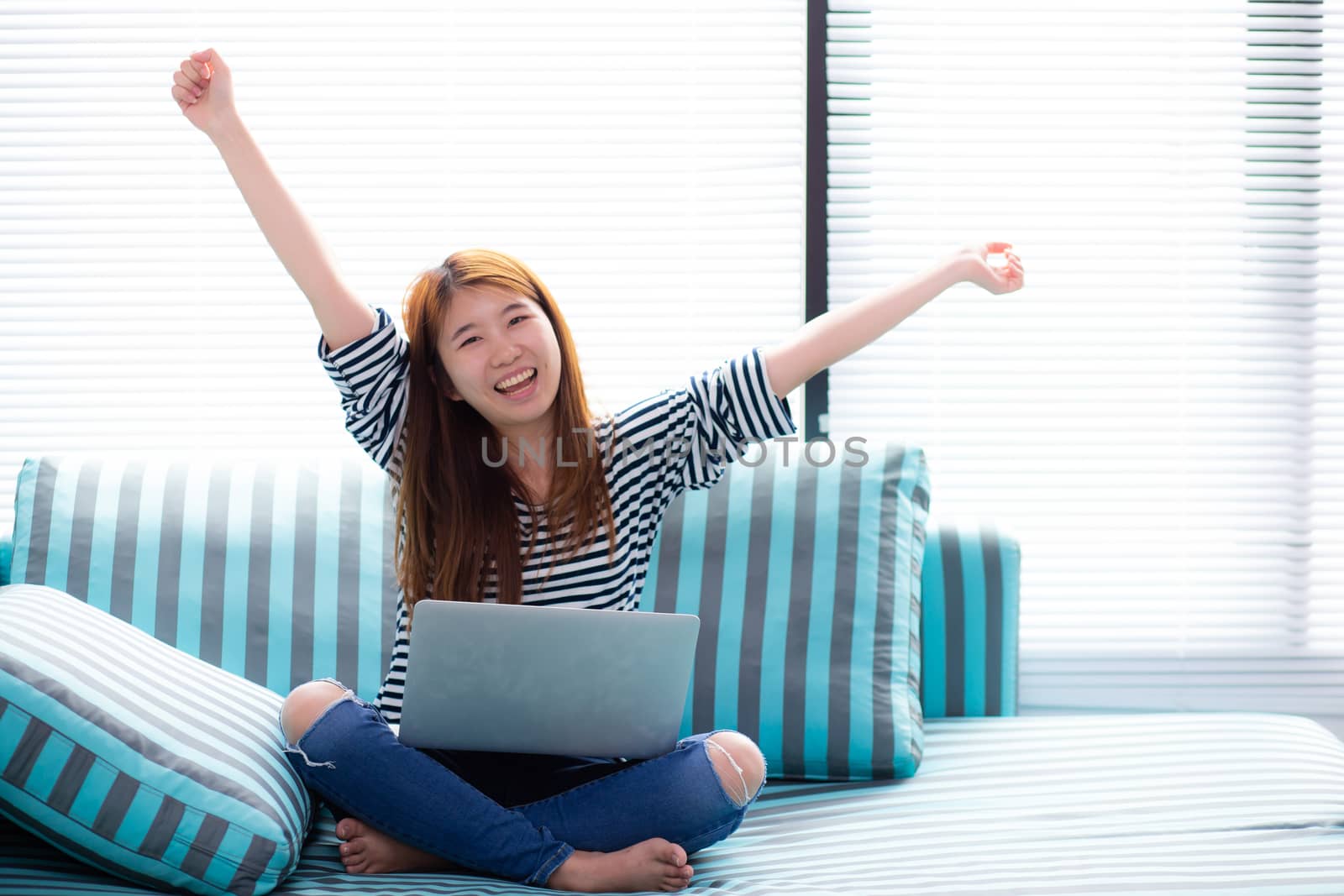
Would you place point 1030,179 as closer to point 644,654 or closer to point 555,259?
point 555,259

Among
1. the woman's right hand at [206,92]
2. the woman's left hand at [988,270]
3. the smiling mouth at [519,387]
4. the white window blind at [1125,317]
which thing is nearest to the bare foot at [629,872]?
the smiling mouth at [519,387]

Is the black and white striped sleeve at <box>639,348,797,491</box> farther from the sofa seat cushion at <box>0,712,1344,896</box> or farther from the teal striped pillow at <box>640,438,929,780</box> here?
the sofa seat cushion at <box>0,712,1344,896</box>

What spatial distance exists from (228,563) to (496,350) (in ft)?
1.79

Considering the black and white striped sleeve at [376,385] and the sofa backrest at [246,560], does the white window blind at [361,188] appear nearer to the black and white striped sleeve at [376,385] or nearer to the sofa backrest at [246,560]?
the sofa backrest at [246,560]

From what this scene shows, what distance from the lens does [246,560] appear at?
1.58 meters

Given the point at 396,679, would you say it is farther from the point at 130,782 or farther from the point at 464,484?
the point at 130,782

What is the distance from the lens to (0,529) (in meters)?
1.98

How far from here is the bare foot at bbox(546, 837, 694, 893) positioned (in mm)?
1150

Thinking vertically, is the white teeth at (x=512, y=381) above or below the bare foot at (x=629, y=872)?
above

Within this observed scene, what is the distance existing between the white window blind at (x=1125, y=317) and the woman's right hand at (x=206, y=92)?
1062 mm

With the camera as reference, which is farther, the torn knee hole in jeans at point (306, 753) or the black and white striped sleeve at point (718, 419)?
the black and white striped sleeve at point (718, 419)

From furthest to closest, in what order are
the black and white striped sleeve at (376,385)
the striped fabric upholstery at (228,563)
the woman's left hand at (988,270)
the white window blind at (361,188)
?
the white window blind at (361,188), the striped fabric upholstery at (228,563), the woman's left hand at (988,270), the black and white striped sleeve at (376,385)

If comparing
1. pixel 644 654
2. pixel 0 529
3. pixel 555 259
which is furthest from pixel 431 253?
pixel 644 654

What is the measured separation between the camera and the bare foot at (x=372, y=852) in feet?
3.90
